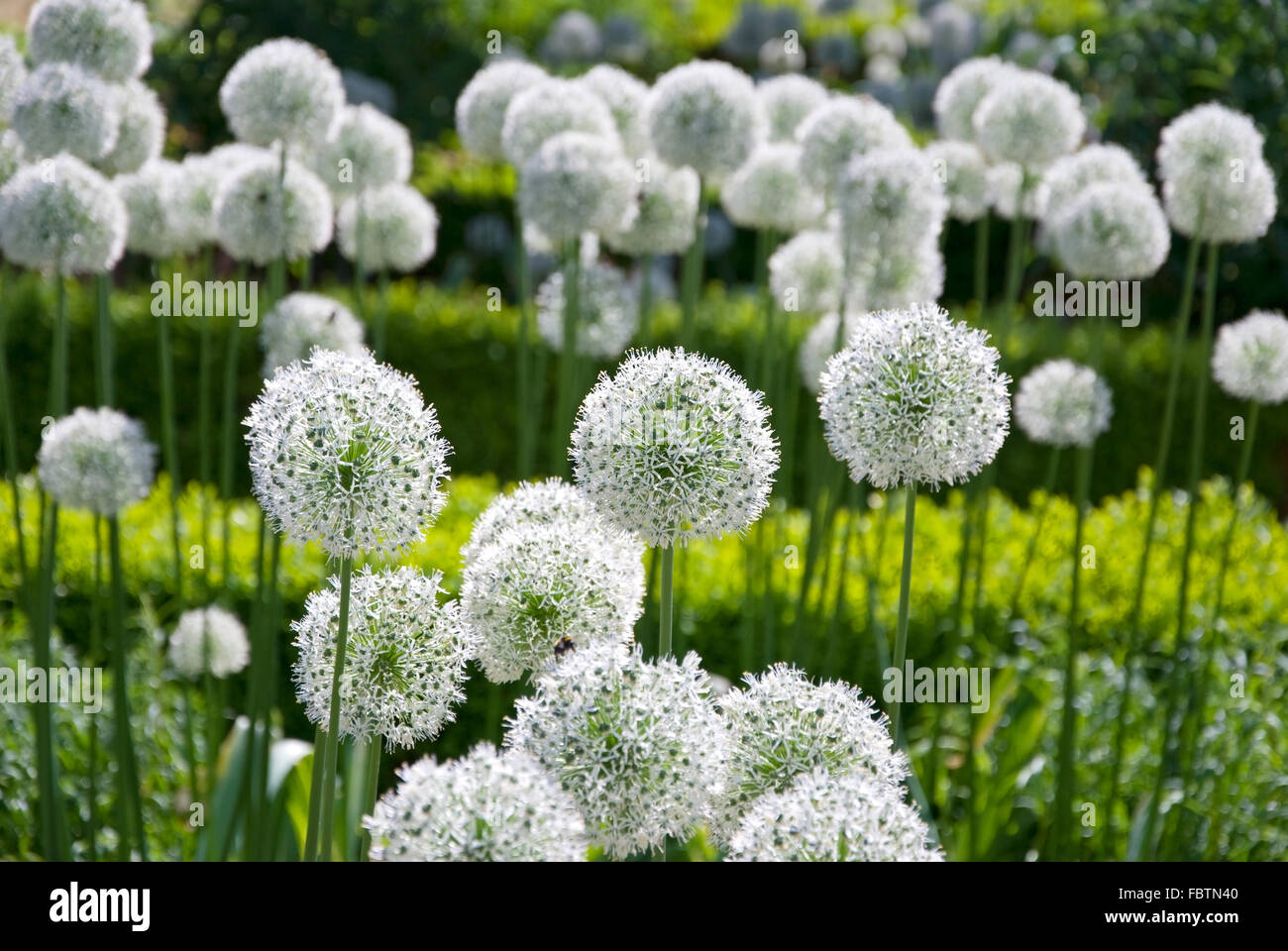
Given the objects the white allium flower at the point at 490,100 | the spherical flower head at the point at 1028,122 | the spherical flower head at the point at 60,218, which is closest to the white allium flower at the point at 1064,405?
the spherical flower head at the point at 1028,122

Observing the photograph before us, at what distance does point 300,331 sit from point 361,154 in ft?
2.85

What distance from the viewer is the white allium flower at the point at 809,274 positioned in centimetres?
446

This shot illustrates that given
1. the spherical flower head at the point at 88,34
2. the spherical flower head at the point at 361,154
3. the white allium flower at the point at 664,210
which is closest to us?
the spherical flower head at the point at 88,34

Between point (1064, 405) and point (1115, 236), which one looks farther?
point (1064, 405)

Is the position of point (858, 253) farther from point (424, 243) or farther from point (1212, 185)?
point (424, 243)

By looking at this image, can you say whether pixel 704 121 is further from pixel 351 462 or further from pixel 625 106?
pixel 351 462

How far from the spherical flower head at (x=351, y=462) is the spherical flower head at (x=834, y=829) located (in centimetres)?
63

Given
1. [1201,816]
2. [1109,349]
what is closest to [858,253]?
[1201,816]

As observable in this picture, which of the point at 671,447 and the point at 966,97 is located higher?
the point at 966,97

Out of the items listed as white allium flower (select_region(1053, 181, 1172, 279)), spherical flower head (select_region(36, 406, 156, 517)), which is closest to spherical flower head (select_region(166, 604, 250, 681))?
spherical flower head (select_region(36, 406, 156, 517))

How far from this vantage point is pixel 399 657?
1.81 m

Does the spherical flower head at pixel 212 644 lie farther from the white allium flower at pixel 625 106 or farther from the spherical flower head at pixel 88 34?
the white allium flower at pixel 625 106

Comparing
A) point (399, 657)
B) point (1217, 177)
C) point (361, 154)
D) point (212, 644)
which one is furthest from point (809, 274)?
point (399, 657)

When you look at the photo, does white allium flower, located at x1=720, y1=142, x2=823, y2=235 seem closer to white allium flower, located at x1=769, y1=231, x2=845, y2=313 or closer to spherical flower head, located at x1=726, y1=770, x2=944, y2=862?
white allium flower, located at x1=769, y1=231, x2=845, y2=313
